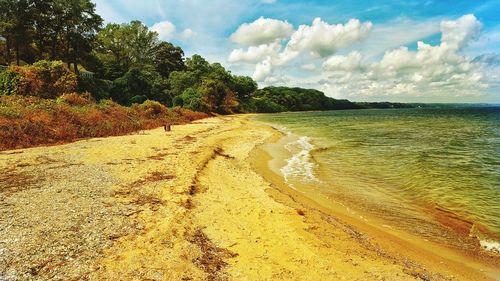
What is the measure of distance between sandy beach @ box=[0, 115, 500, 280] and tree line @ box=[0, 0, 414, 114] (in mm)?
24415

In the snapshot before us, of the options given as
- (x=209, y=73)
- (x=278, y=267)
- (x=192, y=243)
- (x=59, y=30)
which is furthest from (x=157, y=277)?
(x=209, y=73)

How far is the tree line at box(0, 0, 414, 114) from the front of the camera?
31.3 m

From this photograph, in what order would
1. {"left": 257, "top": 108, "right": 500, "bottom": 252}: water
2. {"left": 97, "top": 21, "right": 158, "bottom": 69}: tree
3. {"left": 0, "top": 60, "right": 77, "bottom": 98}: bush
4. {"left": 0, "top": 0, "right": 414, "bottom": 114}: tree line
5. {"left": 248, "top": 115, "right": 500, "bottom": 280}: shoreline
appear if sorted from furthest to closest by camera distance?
1. {"left": 97, "top": 21, "right": 158, "bottom": 69}: tree
2. {"left": 0, "top": 0, "right": 414, "bottom": 114}: tree line
3. {"left": 0, "top": 60, "right": 77, "bottom": 98}: bush
4. {"left": 257, "top": 108, "right": 500, "bottom": 252}: water
5. {"left": 248, "top": 115, "right": 500, "bottom": 280}: shoreline

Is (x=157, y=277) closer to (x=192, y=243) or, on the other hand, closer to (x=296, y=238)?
(x=192, y=243)

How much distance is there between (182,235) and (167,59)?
85.7m

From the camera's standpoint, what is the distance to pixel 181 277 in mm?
5062

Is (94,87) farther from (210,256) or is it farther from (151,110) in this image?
(210,256)

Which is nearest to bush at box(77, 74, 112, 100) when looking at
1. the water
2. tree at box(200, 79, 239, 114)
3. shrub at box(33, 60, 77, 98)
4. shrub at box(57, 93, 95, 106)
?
shrub at box(33, 60, 77, 98)

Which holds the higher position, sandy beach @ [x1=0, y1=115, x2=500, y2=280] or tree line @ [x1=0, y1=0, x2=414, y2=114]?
tree line @ [x1=0, y1=0, x2=414, y2=114]

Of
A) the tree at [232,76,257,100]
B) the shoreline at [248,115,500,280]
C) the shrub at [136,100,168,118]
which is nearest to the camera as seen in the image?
the shoreline at [248,115,500,280]

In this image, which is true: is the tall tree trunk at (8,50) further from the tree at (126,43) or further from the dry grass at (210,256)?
the dry grass at (210,256)

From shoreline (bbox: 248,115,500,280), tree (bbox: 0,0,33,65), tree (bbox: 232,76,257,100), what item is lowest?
shoreline (bbox: 248,115,500,280)

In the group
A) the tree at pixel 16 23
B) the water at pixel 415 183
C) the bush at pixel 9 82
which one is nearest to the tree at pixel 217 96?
the tree at pixel 16 23

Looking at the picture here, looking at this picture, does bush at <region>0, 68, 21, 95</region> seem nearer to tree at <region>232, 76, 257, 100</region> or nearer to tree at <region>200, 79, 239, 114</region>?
tree at <region>200, 79, 239, 114</region>
